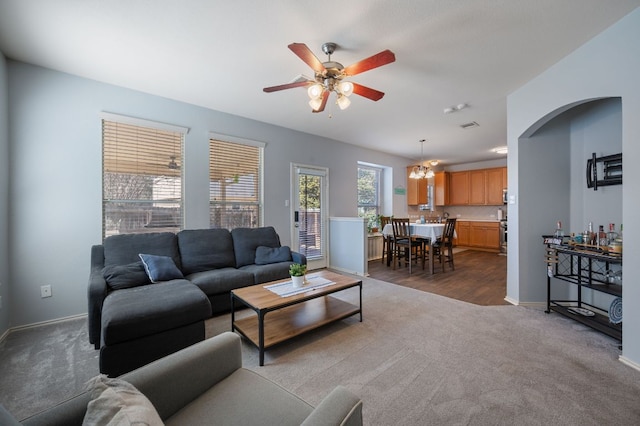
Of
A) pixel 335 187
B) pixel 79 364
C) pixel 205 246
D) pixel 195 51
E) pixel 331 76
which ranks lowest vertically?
pixel 79 364

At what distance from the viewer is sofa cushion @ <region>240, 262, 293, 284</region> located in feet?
10.2

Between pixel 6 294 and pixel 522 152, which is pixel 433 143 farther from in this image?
pixel 6 294

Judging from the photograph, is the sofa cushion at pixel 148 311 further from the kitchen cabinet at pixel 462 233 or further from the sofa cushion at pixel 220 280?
the kitchen cabinet at pixel 462 233

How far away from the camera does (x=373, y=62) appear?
203 cm

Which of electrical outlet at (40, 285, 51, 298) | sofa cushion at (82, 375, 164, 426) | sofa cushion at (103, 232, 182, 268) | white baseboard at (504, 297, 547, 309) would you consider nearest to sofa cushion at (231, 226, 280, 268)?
sofa cushion at (103, 232, 182, 268)

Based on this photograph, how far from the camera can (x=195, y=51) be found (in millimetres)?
2436

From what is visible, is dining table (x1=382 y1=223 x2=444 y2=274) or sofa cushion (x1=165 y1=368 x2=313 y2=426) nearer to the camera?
sofa cushion (x1=165 y1=368 x2=313 y2=426)

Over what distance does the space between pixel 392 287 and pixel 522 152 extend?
2477 millimetres

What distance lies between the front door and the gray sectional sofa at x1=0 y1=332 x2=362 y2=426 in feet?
11.7

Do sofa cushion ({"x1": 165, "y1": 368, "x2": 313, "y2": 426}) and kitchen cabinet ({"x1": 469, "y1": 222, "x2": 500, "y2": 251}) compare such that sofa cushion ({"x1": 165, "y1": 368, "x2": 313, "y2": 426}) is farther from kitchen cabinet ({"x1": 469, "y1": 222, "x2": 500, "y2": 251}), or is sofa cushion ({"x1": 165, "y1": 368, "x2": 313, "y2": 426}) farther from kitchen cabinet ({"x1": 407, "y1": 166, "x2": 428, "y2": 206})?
kitchen cabinet ({"x1": 469, "y1": 222, "x2": 500, "y2": 251})

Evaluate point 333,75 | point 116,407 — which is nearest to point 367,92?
point 333,75

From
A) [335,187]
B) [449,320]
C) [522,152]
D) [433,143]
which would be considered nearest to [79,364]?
[449,320]

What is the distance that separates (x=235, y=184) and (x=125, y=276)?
2.02 m

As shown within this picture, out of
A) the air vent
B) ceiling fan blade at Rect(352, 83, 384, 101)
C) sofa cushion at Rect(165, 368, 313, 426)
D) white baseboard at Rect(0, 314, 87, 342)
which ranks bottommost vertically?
white baseboard at Rect(0, 314, 87, 342)
